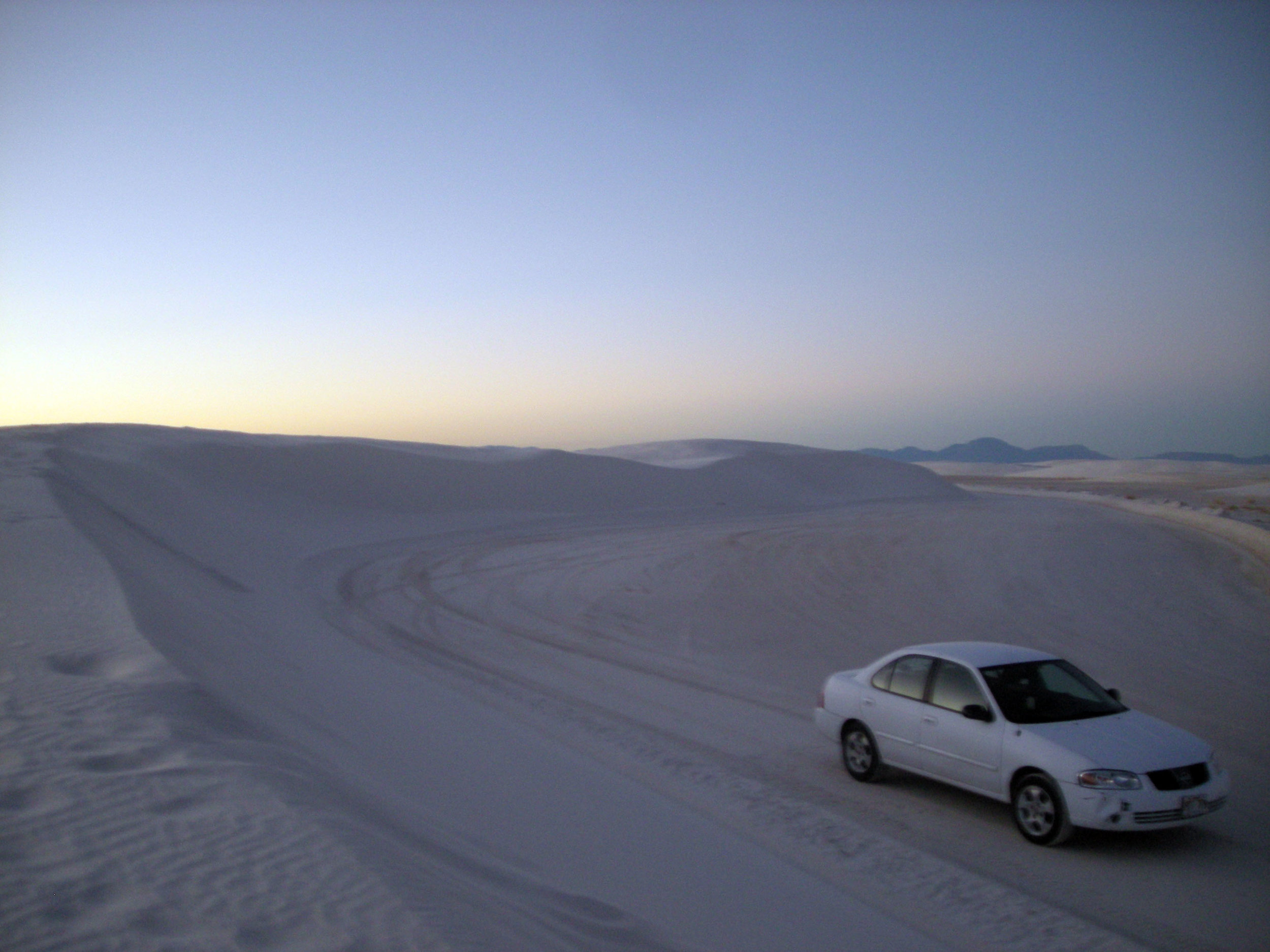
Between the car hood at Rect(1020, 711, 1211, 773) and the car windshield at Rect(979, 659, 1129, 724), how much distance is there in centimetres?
13

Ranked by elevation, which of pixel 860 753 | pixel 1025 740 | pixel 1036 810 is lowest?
pixel 860 753

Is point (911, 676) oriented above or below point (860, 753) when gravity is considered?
above

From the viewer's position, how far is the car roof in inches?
320

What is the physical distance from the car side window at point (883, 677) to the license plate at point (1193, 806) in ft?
8.53

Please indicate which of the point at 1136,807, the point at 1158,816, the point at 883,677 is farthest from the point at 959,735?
the point at 1158,816

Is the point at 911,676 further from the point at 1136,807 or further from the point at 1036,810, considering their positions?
the point at 1136,807

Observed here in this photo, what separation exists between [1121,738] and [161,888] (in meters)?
6.73

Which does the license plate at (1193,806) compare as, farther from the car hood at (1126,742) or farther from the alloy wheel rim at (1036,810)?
the alloy wheel rim at (1036,810)

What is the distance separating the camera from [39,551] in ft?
47.7

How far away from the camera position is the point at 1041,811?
705cm

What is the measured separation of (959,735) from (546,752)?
12.8ft

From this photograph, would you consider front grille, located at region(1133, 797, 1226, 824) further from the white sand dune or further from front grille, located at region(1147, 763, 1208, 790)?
the white sand dune

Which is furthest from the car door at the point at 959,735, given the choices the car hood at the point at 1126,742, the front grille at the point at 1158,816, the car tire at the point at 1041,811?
the front grille at the point at 1158,816

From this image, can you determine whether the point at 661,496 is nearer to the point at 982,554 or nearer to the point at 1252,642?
the point at 982,554
